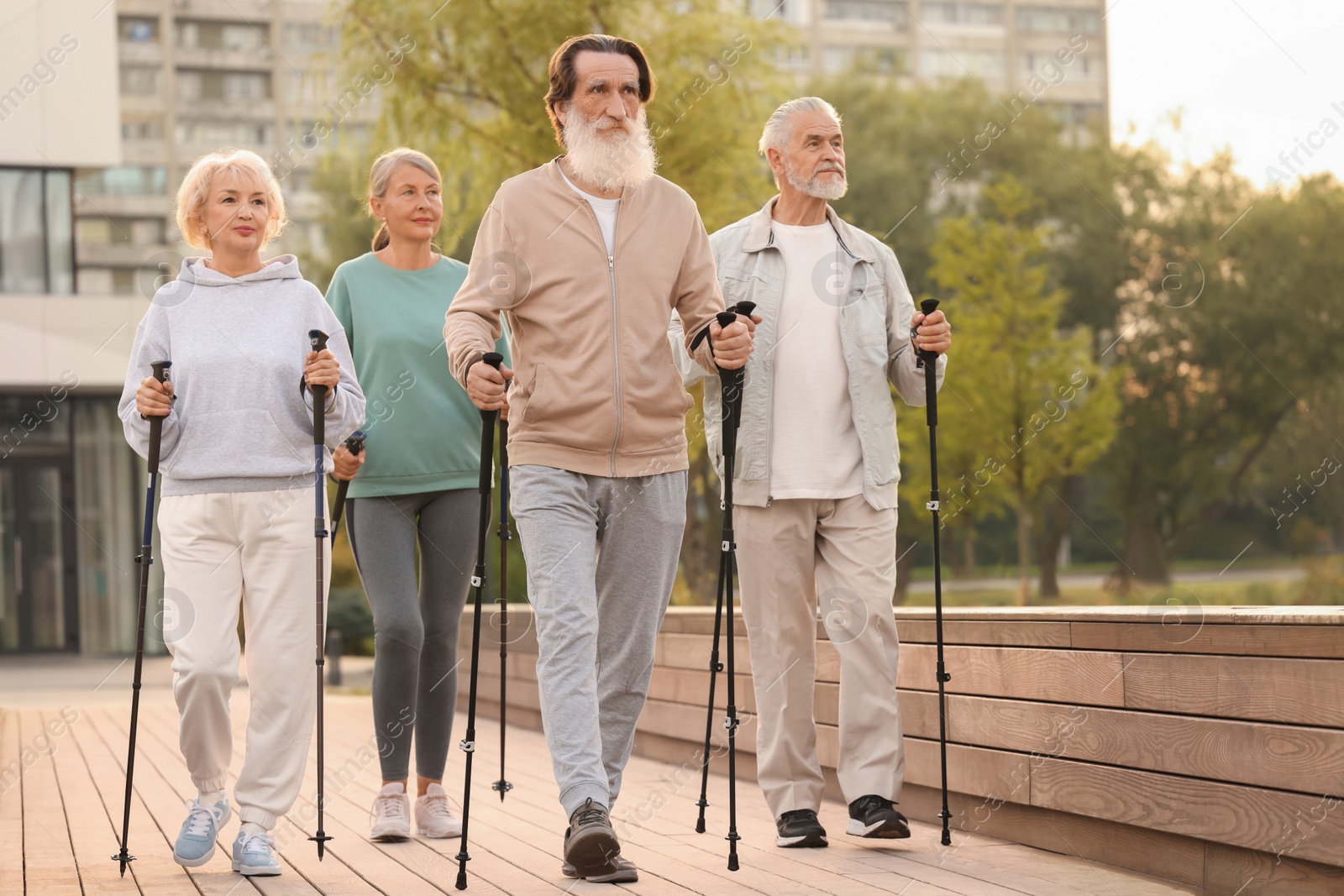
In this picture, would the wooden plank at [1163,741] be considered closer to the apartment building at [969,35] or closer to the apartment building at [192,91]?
the apartment building at [192,91]

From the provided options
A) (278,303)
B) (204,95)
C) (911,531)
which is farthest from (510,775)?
(204,95)

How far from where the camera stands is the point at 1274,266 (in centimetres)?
2673

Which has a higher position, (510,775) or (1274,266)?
(1274,266)

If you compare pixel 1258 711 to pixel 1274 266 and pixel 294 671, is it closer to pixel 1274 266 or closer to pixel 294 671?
pixel 294 671

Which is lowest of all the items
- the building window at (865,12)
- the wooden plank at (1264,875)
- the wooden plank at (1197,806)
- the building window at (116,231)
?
the wooden plank at (1264,875)

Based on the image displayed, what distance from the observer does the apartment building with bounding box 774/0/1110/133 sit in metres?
61.2

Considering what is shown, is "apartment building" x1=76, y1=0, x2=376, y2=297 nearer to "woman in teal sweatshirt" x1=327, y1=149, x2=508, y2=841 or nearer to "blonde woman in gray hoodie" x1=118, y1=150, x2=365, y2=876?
"woman in teal sweatshirt" x1=327, y1=149, x2=508, y2=841

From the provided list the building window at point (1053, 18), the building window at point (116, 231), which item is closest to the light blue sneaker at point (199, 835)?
the building window at point (116, 231)

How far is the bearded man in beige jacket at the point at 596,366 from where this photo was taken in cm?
370

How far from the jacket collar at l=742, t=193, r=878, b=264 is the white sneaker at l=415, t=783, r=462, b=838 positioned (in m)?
1.87

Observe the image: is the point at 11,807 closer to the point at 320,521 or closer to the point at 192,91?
the point at 320,521

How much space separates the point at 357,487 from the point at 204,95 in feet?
190

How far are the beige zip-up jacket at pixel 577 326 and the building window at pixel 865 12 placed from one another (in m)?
60.1

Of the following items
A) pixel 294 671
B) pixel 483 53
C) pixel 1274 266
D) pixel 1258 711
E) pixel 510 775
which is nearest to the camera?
pixel 1258 711
